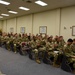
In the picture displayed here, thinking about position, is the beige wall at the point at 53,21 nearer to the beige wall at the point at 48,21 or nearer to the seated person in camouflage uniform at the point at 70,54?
the beige wall at the point at 48,21

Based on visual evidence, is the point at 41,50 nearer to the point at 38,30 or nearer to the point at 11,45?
the point at 11,45

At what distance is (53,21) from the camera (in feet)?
32.9

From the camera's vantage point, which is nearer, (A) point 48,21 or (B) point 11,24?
(A) point 48,21

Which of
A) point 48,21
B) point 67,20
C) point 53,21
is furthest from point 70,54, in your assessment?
point 48,21

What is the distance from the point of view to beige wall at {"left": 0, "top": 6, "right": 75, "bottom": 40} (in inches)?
345

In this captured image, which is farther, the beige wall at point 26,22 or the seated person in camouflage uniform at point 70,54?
the beige wall at point 26,22

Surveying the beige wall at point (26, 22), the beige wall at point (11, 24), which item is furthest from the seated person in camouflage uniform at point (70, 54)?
the beige wall at point (11, 24)

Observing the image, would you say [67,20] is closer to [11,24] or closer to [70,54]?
[70,54]

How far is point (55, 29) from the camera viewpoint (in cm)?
975

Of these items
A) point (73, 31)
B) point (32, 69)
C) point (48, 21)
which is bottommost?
point (32, 69)

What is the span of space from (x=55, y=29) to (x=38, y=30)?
2312 mm

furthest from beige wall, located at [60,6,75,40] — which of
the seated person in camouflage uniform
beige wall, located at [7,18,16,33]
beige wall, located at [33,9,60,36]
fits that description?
beige wall, located at [7,18,16,33]

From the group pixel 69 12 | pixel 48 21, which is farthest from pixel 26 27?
pixel 69 12

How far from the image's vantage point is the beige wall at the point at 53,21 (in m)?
8.76
